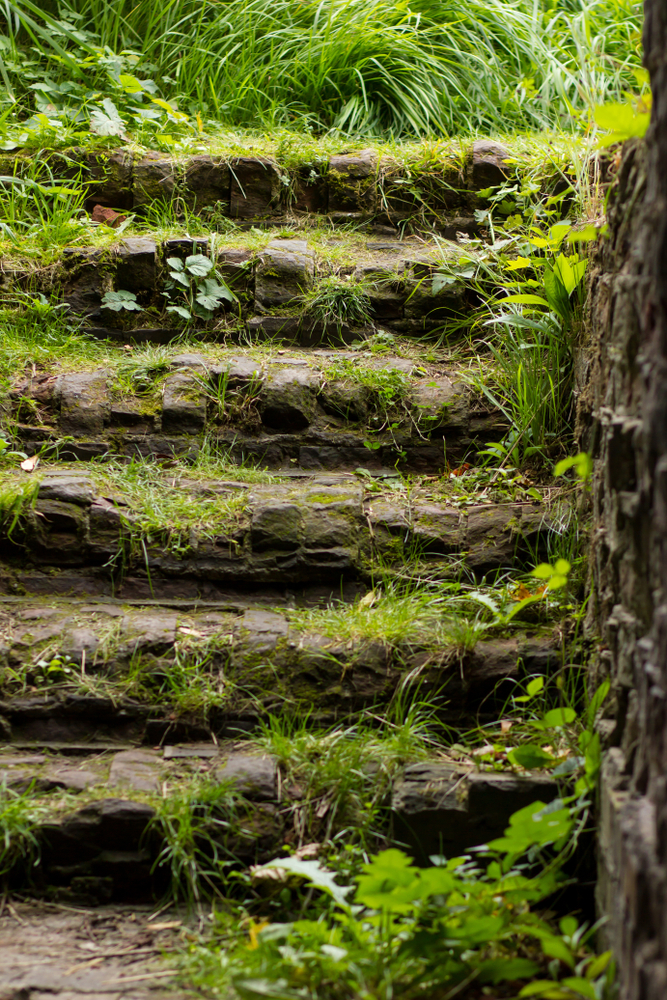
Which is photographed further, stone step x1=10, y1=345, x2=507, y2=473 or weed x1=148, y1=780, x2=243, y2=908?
stone step x1=10, y1=345, x2=507, y2=473

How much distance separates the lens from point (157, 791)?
188 cm

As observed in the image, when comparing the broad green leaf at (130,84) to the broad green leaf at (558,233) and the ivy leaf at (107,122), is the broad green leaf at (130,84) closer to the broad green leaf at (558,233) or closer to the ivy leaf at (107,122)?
the ivy leaf at (107,122)

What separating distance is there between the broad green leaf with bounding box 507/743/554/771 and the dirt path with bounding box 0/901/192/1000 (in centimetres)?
82

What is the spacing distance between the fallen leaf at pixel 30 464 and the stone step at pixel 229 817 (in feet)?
3.70

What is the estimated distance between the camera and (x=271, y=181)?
373cm

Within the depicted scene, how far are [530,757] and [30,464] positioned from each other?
73.7 inches

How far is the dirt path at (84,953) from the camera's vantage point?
153cm

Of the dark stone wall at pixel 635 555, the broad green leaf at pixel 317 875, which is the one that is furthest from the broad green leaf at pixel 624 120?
the broad green leaf at pixel 317 875

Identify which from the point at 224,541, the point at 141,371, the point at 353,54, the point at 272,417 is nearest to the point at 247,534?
the point at 224,541

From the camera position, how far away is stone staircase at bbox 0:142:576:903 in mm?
1892

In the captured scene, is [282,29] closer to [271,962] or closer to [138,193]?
[138,193]

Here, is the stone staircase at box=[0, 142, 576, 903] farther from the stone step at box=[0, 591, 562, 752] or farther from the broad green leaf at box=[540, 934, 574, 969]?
the broad green leaf at box=[540, 934, 574, 969]

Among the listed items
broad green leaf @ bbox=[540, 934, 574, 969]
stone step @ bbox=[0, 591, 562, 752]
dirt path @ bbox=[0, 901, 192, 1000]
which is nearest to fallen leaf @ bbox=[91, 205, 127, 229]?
stone step @ bbox=[0, 591, 562, 752]

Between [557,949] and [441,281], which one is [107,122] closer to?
[441,281]
